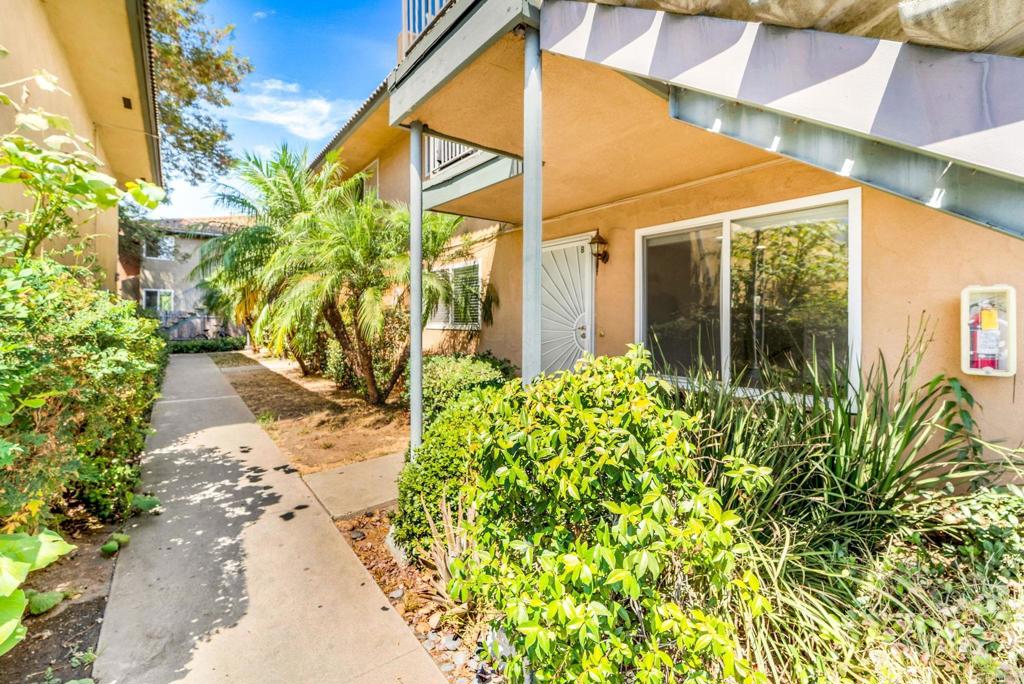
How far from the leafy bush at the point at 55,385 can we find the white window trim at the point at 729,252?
3704mm

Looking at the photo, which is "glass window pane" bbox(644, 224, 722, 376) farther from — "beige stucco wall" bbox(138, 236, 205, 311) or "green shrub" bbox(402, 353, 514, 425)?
"beige stucco wall" bbox(138, 236, 205, 311)

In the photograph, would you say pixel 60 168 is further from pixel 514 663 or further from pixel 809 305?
pixel 809 305

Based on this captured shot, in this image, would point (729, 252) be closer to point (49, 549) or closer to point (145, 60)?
point (49, 549)

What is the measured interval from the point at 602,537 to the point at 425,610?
1.91m

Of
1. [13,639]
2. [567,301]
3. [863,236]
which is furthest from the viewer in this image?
[567,301]

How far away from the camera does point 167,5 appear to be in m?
10.4

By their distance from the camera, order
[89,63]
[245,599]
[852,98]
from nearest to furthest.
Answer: [852,98] < [245,599] < [89,63]

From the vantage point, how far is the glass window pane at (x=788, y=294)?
12.5ft

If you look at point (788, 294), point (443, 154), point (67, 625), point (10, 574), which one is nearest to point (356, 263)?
point (443, 154)

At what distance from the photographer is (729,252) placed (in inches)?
177

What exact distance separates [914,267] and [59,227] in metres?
6.54

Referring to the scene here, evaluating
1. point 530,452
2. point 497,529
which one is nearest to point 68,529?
point 497,529

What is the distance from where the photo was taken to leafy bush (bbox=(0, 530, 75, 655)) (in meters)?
1.42

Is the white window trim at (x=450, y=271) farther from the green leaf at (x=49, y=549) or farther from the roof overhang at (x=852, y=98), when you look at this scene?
the green leaf at (x=49, y=549)
